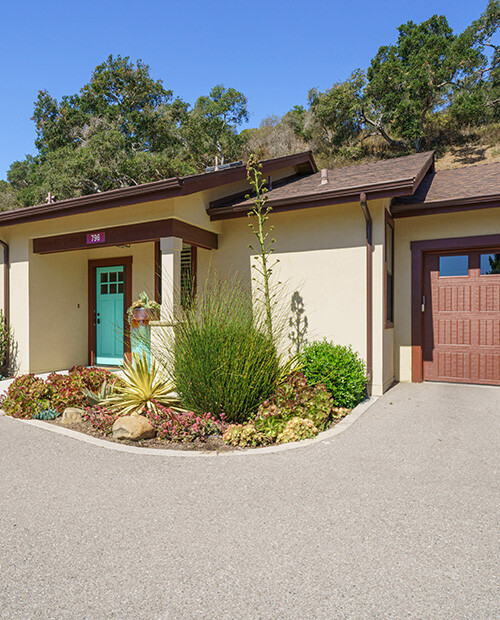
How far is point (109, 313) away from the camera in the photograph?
9391mm

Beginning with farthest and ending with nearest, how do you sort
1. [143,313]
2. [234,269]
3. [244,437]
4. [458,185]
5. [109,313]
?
[109,313], [234,269], [143,313], [458,185], [244,437]

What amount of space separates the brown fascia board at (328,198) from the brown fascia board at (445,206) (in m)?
0.43

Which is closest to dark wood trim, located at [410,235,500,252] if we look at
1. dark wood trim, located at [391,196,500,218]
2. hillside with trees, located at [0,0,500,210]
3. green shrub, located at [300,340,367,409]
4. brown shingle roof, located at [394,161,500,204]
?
dark wood trim, located at [391,196,500,218]

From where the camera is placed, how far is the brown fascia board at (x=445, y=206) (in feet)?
21.4

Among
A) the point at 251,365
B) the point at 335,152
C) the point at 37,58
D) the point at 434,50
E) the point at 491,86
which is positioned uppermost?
the point at 434,50

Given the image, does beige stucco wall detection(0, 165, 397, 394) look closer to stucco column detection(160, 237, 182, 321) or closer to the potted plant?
stucco column detection(160, 237, 182, 321)

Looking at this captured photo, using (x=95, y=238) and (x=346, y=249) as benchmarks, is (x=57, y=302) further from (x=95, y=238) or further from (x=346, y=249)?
(x=346, y=249)

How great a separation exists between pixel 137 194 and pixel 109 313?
12.2ft

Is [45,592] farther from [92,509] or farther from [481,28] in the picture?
[481,28]

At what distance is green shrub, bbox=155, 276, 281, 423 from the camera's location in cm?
458

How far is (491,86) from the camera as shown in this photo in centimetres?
2634

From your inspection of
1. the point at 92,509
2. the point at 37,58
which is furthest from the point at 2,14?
the point at 92,509

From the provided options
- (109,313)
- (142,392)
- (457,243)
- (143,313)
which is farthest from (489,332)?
(109,313)

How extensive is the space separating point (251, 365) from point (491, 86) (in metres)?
30.5
